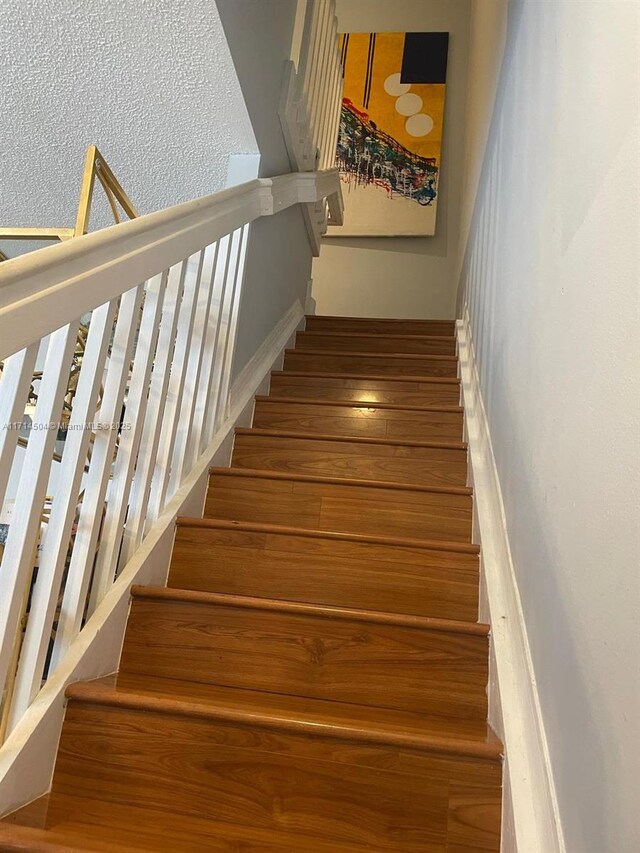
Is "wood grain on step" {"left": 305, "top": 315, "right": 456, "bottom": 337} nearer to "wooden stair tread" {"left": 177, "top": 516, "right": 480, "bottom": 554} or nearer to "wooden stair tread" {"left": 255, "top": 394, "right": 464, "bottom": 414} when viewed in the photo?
"wooden stair tread" {"left": 255, "top": 394, "right": 464, "bottom": 414}

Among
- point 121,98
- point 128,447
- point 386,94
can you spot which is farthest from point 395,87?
point 128,447

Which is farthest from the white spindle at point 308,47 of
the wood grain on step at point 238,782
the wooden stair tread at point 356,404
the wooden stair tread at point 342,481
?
the wood grain on step at point 238,782

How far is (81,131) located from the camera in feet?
7.52

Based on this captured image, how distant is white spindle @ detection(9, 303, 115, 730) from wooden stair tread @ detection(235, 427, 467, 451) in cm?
96

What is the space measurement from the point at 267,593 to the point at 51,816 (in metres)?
0.66

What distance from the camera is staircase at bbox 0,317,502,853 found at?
1082 mm

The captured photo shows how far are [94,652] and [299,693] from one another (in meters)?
0.43

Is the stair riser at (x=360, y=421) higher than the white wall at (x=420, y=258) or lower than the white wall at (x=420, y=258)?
lower

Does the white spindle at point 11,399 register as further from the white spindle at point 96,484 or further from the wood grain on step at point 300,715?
the wood grain on step at point 300,715

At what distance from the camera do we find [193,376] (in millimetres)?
1835

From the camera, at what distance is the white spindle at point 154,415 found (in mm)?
1548

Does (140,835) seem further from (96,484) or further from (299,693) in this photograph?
(96,484)

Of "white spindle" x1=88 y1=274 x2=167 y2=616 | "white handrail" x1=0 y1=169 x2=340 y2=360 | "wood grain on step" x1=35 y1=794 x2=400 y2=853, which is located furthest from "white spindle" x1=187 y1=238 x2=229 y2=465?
"wood grain on step" x1=35 y1=794 x2=400 y2=853

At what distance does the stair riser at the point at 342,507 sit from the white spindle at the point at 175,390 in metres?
0.24
